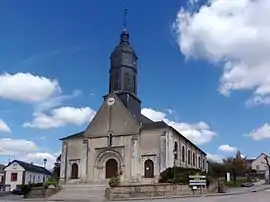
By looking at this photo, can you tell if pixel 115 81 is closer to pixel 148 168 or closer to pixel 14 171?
pixel 148 168

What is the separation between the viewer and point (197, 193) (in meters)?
32.7

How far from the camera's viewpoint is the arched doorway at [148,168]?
4438cm

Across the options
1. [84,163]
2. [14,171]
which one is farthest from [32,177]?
[84,163]

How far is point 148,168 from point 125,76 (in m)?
12.5

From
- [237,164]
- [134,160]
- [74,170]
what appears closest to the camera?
[134,160]

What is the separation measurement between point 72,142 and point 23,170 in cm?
3493

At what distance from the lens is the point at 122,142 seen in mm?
46688

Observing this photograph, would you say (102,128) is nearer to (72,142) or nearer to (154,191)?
(72,142)

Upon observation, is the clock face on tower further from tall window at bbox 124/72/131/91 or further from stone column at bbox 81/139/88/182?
stone column at bbox 81/139/88/182

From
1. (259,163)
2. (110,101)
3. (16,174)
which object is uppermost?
(110,101)

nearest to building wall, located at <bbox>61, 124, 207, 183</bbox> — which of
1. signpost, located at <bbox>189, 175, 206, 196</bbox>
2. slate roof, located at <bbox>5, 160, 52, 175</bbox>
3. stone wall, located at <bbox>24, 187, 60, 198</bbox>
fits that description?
stone wall, located at <bbox>24, 187, 60, 198</bbox>

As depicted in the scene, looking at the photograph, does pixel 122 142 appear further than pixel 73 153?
No

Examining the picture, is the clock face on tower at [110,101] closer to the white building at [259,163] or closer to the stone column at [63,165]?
the stone column at [63,165]

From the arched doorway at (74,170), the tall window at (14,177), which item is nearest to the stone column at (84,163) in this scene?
the arched doorway at (74,170)
